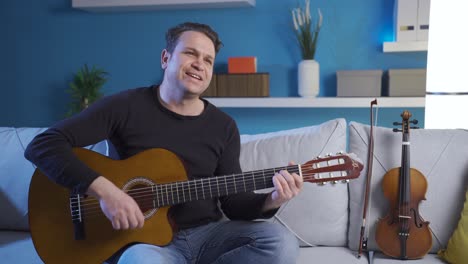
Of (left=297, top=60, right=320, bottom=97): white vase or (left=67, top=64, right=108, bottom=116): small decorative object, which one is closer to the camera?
(left=297, top=60, right=320, bottom=97): white vase

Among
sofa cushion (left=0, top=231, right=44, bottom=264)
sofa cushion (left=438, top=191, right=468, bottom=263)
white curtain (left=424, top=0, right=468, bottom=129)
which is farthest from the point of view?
white curtain (left=424, top=0, right=468, bottom=129)

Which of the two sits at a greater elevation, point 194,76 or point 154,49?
point 154,49

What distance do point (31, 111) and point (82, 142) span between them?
8.03 feet

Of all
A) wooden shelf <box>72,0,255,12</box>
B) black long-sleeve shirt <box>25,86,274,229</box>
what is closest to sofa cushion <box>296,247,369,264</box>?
black long-sleeve shirt <box>25,86,274,229</box>

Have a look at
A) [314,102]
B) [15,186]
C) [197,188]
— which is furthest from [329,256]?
[314,102]

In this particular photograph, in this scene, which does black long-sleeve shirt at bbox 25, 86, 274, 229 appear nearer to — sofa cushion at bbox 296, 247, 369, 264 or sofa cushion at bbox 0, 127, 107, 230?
sofa cushion at bbox 296, 247, 369, 264

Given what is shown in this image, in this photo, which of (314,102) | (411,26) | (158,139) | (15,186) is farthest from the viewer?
(314,102)

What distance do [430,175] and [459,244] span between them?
10.5 inches

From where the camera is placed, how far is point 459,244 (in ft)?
5.44

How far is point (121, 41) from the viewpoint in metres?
3.54

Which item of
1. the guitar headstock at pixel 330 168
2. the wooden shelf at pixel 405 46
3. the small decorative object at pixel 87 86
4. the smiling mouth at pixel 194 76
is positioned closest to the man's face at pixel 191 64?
the smiling mouth at pixel 194 76

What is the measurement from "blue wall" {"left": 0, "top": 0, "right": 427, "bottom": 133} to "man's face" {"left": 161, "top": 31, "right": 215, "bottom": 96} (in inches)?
64.3

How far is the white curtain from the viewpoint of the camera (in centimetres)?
230

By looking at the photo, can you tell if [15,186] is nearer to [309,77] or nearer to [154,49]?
[154,49]
